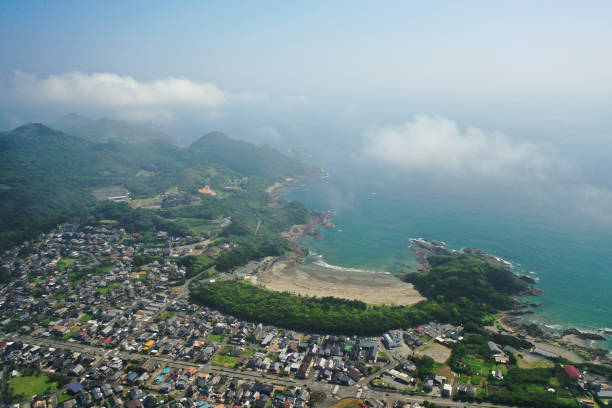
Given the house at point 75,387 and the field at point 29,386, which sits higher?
the house at point 75,387

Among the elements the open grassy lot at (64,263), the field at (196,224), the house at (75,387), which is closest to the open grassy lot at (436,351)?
the house at (75,387)

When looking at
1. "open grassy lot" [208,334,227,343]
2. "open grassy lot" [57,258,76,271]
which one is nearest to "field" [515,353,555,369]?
"open grassy lot" [208,334,227,343]

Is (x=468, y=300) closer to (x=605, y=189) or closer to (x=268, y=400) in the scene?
(x=268, y=400)

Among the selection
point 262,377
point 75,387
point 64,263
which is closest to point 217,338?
point 262,377

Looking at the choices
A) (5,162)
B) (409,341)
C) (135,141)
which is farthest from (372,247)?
(135,141)

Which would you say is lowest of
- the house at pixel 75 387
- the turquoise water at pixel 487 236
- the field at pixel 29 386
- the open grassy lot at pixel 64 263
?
the field at pixel 29 386

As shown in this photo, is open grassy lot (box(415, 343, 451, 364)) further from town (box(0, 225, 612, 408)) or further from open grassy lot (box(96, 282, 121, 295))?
open grassy lot (box(96, 282, 121, 295))

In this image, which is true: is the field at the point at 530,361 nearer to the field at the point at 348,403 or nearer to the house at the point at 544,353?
the house at the point at 544,353
